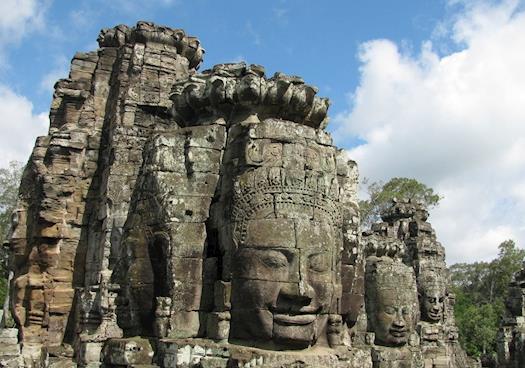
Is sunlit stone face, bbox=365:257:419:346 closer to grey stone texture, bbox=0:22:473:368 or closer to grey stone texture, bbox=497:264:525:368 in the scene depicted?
grey stone texture, bbox=0:22:473:368

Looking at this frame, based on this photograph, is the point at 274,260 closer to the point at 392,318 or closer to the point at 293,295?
the point at 293,295

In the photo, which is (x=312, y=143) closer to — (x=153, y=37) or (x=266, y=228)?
(x=266, y=228)

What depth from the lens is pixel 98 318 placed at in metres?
8.44

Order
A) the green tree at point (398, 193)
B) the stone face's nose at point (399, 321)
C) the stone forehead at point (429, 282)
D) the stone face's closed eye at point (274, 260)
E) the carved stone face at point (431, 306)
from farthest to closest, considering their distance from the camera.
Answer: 1. the green tree at point (398, 193)
2. the stone forehead at point (429, 282)
3. the carved stone face at point (431, 306)
4. the stone face's nose at point (399, 321)
5. the stone face's closed eye at point (274, 260)

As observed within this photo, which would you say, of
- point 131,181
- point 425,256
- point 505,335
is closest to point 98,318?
point 131,181

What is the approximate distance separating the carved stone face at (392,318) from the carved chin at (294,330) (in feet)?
13.9

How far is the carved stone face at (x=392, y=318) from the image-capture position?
878 cm

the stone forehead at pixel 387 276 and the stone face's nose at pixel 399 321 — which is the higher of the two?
the stone forehead at pixel 387 276

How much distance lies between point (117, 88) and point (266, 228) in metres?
8.34

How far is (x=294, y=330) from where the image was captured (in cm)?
479

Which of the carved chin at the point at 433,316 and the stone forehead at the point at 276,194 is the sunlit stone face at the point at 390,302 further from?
the stone forehead at the point at 276,194

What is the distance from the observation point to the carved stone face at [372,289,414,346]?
878cm

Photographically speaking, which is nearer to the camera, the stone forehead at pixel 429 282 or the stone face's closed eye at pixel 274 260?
the stone face's closed eye at pixel 274 260

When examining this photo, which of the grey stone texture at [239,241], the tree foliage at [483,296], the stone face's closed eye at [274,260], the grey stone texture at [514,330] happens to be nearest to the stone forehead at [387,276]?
the grey stone texture at [239,241]
